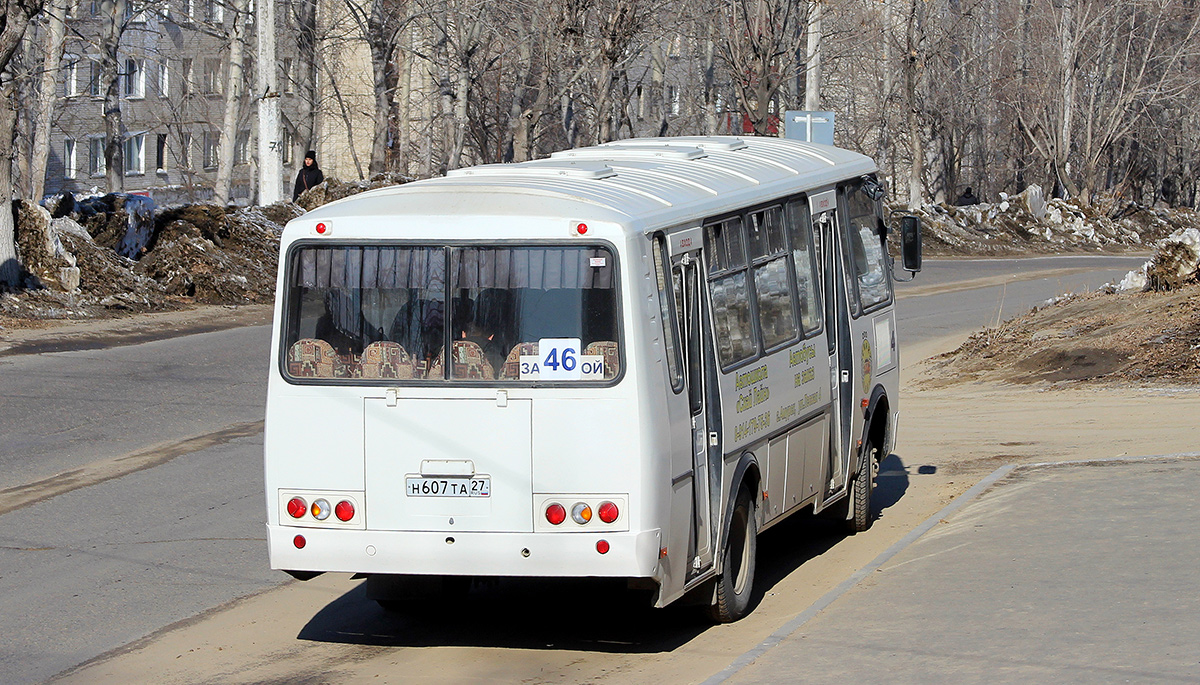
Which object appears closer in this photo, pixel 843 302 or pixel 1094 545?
pixel 1094 545

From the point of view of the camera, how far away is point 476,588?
31.9 feet

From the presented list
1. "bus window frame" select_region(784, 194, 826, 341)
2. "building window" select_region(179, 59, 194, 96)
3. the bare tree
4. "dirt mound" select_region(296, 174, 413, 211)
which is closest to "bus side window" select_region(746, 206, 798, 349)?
"bus window frame" select_region(784, 194, 826, 341)

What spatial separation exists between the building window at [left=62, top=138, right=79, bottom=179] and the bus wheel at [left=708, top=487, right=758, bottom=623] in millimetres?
59197

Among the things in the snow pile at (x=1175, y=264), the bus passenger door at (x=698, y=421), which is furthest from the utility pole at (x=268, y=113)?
the bus passenger door at (x=698, y=421)

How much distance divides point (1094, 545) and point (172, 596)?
18.0 feet

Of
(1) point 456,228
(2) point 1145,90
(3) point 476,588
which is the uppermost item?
(2) point 1145,90

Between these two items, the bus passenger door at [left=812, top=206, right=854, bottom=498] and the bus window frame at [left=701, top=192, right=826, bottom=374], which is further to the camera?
the bus passenger door at [left=812, top=206, right=854, bottom=498]

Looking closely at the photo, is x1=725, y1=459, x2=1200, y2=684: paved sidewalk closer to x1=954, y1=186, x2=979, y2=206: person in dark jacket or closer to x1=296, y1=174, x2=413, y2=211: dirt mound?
x1=296, y1=174, x2=413, y2=211: dirt mound

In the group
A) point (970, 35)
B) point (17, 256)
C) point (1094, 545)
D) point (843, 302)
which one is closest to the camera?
point (1094, 545)

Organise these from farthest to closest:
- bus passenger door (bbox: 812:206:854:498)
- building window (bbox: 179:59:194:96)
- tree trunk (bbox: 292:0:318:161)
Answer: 1. building window (bbox: 179:59:194:96)
2. tree trunk (bbox: 292:0:318:161)
3. bus passenger door (bbox: 812:206:854:498)

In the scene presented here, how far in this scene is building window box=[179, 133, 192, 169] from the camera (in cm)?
6236

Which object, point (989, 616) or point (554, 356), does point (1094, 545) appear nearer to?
point (989, 616)

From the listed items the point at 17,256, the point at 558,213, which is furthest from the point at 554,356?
the point at 17,256

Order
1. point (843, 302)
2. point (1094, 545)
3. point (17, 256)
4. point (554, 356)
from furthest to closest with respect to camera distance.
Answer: point (17, 256) → point (843, 302) → point (1094, 545) → point (554, 356)
